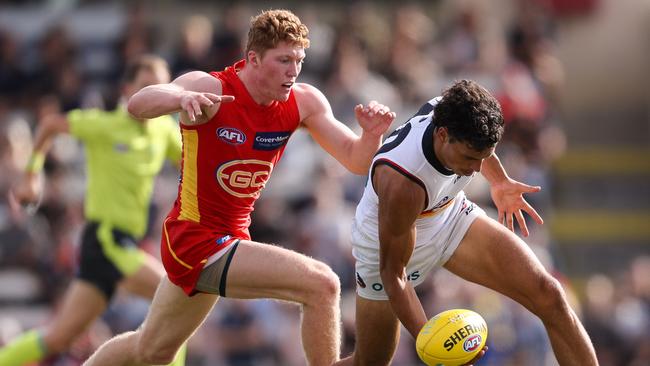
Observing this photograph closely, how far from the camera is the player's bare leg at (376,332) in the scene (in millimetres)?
7555

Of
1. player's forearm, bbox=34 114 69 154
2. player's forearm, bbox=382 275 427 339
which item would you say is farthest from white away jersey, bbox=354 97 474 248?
player's forearm, bbox=34 114 69 154

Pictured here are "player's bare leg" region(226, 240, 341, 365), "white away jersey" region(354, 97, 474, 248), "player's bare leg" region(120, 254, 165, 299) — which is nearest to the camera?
"white away jersey" region(354, 97, 474, 248)

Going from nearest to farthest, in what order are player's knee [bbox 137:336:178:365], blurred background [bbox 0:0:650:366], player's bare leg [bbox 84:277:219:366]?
player's bare leg [bbox 84:277:219:366] < player's knee [bbox 137:336:178:365] < blurred background [bbox 0:0:650:366]

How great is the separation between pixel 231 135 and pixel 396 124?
7614 mm

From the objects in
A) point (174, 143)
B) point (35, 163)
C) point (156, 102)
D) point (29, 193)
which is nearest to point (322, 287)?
point (156, 102)

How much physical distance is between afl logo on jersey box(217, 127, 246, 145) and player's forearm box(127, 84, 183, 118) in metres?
0.39

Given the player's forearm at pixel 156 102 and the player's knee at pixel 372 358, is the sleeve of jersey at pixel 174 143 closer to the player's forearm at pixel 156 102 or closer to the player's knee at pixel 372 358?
the player's forearm at pixel 156 102

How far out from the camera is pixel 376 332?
759 centimetres

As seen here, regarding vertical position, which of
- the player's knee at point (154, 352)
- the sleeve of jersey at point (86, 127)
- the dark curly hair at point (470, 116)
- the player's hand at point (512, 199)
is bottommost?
the player's knee at point (154, 352)

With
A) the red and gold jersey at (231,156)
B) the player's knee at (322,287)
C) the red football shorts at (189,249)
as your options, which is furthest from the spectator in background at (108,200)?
the player's knee at (322,287)

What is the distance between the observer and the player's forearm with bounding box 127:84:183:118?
699 cm

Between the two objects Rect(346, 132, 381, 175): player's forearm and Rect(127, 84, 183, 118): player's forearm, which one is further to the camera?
Rect(346, 132, 381, 175): player's forearm

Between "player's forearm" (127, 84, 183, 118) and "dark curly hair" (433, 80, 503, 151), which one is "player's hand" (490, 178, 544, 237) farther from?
"player's forearm" (127, 84, 183, 118)

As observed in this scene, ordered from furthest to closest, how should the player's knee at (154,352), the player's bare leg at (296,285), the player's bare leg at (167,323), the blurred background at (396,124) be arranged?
the blurred background at (396,124), the player's knee at (154,352), the player's bare leg at (167,323), the player's bare leg at (296,285)
